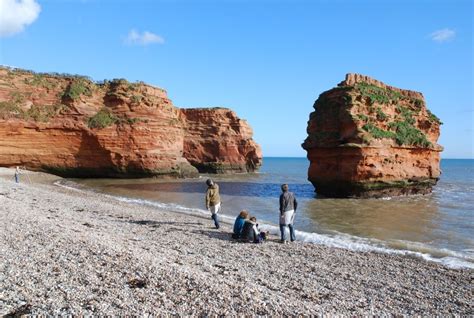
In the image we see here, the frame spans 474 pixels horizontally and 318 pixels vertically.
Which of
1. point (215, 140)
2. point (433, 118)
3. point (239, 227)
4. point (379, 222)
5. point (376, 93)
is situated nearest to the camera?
point (239, 227)

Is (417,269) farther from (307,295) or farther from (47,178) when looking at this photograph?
(47,178)

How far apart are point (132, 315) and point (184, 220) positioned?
30.6ft

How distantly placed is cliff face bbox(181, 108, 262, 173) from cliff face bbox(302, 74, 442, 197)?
33.5 m

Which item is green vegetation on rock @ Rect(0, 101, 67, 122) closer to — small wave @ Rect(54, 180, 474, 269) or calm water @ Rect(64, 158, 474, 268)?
calm water @ Rect(64, 158, 474, 268)

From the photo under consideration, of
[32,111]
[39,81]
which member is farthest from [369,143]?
[39,81]

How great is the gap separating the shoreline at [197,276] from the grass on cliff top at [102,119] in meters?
28.5

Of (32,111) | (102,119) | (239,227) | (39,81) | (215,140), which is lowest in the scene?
(239,227)

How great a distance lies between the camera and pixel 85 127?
3775cm

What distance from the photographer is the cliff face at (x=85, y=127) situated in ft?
116

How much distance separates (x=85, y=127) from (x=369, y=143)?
90.1 feet

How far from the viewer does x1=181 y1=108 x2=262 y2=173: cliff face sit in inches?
2468

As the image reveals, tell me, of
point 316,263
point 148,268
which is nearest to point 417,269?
point 316,263

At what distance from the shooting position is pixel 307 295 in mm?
6383

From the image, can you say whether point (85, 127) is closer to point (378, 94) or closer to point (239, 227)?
point (378, 94)
